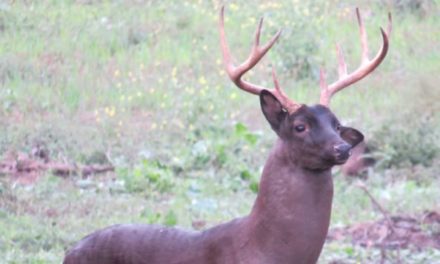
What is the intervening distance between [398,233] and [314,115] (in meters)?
3.22

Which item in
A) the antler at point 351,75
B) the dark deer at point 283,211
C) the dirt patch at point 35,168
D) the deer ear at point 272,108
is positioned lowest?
the dirt patch at point 35,168

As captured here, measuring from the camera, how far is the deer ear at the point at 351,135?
23.1 ft

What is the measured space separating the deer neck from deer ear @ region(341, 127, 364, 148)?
Answer: 1.31 ft

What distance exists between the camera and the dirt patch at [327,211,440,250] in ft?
31.0

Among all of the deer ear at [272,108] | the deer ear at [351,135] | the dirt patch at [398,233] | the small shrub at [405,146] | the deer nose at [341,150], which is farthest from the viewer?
the small shrub at [405,146]

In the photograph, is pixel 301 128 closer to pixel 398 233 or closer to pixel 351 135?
pixel 351 135

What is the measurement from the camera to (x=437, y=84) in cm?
1376

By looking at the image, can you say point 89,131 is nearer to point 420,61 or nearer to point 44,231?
point 44,231

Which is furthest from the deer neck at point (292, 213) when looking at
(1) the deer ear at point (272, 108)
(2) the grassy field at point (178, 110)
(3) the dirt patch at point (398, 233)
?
(3) the dirt patch at point (398, 233)

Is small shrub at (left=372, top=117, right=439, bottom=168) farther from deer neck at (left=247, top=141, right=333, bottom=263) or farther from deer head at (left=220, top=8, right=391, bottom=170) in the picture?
deer neck at (left=247, top=141, right=333, bottom=263)

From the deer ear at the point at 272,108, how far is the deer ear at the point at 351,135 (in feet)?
1.25

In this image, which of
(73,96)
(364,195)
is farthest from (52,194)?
(73,96)

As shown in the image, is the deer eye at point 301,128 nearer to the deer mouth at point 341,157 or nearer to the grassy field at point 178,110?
the deer mouth at point 341,157

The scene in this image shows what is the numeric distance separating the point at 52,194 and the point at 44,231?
1495 mm
